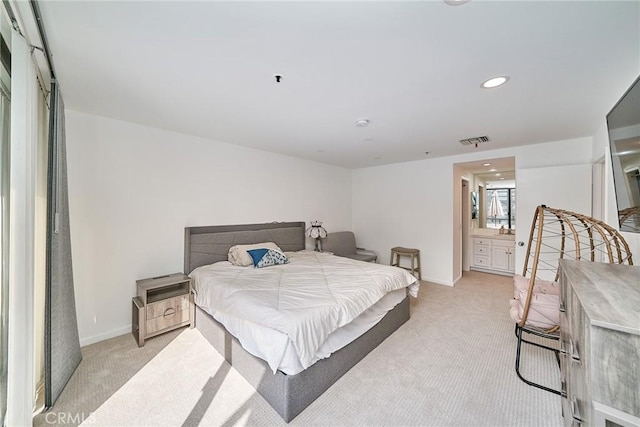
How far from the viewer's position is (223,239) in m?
3.51

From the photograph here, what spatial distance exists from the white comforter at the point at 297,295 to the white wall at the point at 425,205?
1940 mm

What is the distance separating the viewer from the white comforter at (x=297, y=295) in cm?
175

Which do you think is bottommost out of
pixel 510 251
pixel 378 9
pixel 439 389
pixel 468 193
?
pixel 439 389

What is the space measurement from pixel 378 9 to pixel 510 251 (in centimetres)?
558

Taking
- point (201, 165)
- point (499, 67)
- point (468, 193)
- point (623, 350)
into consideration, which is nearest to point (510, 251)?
point (468, 193)

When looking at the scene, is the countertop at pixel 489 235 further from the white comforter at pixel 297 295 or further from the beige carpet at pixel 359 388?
the white comforter at pixel 297 295

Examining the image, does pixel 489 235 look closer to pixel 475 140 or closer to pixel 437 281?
pixel 437 281

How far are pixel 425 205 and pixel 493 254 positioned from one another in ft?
6.64

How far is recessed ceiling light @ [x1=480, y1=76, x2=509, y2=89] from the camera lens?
71.3 inches

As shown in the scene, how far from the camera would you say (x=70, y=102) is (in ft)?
7.49

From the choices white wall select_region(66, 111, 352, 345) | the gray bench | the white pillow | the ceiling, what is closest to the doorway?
the gray bench

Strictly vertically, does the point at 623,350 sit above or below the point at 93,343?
above

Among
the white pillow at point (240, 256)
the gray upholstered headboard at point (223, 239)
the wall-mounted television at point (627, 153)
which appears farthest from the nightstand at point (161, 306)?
the wall-mounted television at point (627, 153)

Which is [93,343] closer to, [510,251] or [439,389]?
[439,389]
